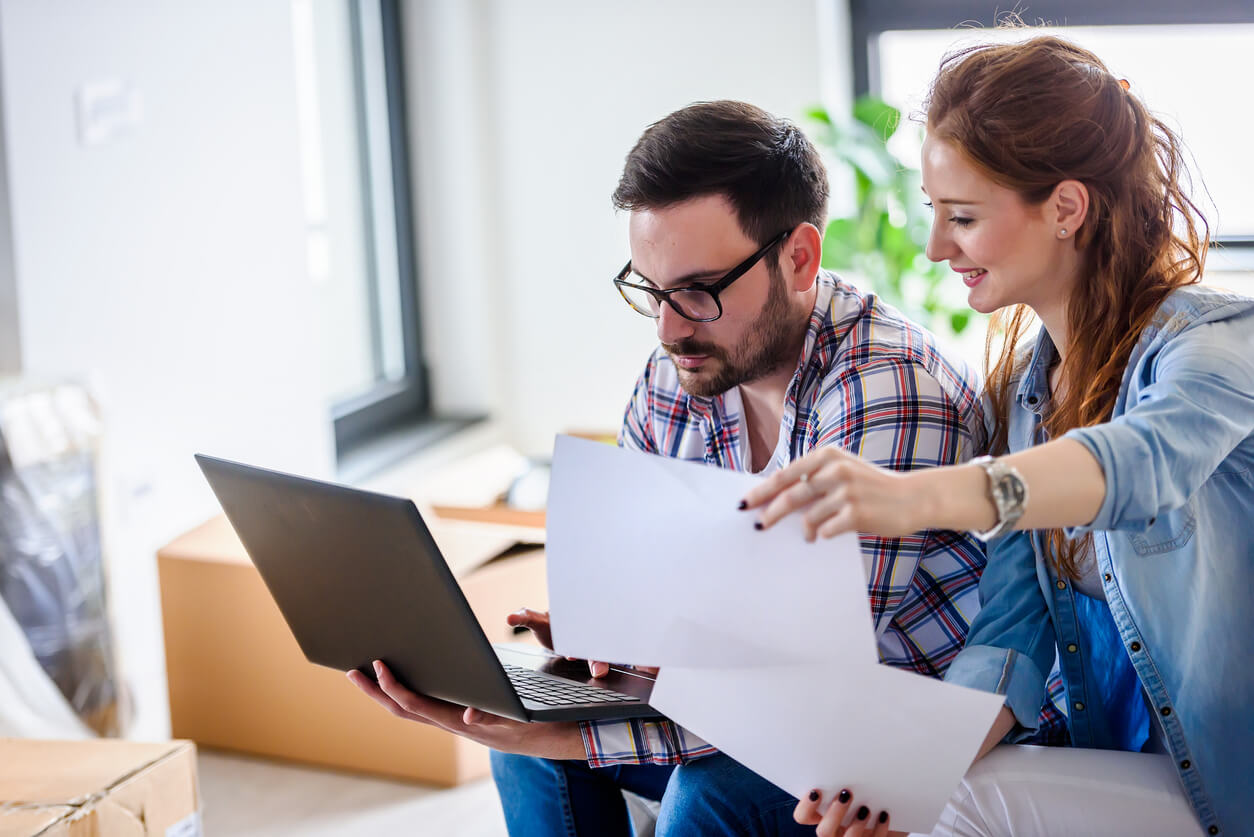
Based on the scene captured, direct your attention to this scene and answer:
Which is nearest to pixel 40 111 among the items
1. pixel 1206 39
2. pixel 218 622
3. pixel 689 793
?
pixel 218 622

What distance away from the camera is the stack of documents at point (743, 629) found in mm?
805

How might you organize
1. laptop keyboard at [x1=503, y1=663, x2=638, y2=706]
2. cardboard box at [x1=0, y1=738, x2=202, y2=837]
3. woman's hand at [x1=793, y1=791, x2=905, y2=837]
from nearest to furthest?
woman's hand at [x1=793, y1=791, x2=905, y2=837] → laptop keyboard at [x1=503, y1=663, x2=638, y2=706] → cardboard box at [x1=0, y1=738, x2=202, y2=837]

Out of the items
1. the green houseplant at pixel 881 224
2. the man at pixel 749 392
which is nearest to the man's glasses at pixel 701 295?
the man at pixel 749 392

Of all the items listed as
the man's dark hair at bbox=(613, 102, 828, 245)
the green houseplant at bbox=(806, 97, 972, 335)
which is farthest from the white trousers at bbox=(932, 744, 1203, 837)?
the green houseplant at bbox=(806, 97, 972, 335)

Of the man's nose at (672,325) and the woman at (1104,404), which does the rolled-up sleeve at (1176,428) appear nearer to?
the woman at (1104,404)

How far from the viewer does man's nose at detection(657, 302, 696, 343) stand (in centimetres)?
127

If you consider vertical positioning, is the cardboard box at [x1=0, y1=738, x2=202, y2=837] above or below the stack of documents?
below

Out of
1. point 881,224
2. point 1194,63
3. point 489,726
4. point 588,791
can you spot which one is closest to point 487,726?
point 489,726

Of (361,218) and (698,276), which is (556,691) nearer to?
(698,276)

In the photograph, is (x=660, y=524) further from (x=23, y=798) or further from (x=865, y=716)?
(x=23, y=798)

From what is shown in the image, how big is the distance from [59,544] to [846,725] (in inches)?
54.7

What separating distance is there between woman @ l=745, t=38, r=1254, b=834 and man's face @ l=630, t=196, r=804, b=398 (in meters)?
0.21

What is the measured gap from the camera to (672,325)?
4.17 feet

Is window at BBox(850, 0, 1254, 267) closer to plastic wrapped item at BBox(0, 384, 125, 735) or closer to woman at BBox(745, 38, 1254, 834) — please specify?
woman at BBox(745, 38, 1254, 834)
